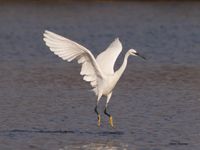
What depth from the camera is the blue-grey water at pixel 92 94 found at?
36.4 feet

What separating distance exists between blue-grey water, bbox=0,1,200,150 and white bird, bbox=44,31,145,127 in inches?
24.7

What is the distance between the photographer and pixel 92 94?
14.4 metres

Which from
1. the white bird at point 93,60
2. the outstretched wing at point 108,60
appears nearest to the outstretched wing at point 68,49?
the white bird at point 93,60

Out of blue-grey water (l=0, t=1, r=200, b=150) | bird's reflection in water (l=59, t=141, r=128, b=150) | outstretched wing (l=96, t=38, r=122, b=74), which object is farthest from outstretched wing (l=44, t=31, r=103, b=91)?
bird's reflection in water (l=59, t=141, r=128, b=150)

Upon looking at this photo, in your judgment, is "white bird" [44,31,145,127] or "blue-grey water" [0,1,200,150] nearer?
"white bird" [44,31,145,127]

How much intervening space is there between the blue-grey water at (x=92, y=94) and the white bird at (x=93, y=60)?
2.06 ft

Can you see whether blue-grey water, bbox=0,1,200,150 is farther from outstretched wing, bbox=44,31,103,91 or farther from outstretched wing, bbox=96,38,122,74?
outstretched wing, bbox=44,31,103,91

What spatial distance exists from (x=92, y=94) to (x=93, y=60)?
10.7 feet

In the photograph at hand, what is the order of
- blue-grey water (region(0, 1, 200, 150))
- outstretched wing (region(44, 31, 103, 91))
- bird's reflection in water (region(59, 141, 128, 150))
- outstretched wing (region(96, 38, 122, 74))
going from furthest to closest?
outstretched wing (region(96, 38, 122, 74)) < blue-grey water (region(0, 1, 200, 150)) < outstretched wing (region(44, 31, 103, 91)) < bird's reflection in water (region(59, 141, 128, 150))

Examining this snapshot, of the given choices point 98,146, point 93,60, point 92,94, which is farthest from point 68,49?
point 92,94

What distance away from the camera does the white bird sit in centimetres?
1091

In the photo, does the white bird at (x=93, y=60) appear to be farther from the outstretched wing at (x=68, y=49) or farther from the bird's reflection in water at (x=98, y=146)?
the bird's reflection in water at (x=98, y=146)

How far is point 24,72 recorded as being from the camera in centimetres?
1680

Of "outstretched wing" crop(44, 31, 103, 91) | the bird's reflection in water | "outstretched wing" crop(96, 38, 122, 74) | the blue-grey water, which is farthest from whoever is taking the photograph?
"outstretched wing" crop(96, 38, 122, 74)
